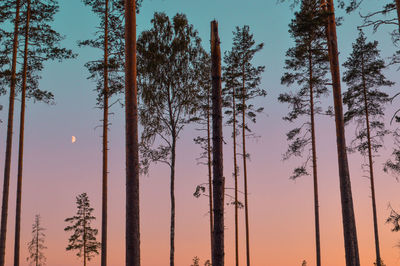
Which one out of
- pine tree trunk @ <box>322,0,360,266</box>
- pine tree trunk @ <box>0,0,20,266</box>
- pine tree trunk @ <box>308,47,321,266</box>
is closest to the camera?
pine tree trunk @ <box>322,0,360,266</box>

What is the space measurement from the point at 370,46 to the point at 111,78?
→ 16.3 meters

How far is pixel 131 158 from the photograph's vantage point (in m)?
9.09

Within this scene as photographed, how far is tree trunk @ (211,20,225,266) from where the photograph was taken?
1000cm

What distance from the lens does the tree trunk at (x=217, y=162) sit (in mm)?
10000

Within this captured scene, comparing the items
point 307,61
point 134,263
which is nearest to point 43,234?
point 307,61

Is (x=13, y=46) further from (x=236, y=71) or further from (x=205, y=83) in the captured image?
(x=236, y=71)

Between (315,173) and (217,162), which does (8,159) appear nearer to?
(217,162)

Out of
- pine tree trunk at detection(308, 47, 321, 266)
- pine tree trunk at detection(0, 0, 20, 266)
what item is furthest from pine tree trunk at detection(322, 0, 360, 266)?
pine tree trunk at detection(0, 0, 20, 266)

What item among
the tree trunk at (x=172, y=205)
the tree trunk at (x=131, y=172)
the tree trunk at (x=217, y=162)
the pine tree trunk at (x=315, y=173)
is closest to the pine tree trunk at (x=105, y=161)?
the tree trunk at (x=172, y=205)

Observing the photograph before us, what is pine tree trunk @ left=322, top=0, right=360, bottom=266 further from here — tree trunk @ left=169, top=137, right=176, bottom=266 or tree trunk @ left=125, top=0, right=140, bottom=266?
tree trunk @ left=169, top=137, right=176, bottom=266

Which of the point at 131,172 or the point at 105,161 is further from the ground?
the point at 105,161

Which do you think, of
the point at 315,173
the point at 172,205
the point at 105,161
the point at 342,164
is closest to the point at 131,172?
the point at 342,164

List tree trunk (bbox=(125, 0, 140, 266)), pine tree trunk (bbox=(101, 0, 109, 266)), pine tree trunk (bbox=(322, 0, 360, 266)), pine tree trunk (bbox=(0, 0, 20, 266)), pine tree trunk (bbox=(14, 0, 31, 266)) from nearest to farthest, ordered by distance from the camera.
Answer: tree trunk (bbox=(125, 0, 140, 266)) → pine tree trunk (bbox=(322, 0, 360, 266)) → pine tree trunk (bbox=(0, 0, 20, 266)) → pine tree trunk (bbox=(14, 0, 31, 266)) → pine tree trunk (bbox=(101, 0, 109, 266))

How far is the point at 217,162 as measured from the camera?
10242mm
